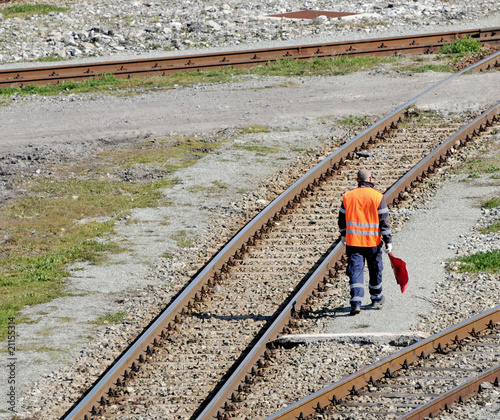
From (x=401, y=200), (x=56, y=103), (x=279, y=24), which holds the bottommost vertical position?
(x=401, y=200)

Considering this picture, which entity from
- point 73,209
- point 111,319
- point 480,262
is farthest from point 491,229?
point 73,209

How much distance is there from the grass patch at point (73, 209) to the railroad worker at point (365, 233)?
10.6 feet

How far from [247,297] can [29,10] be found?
851 inches

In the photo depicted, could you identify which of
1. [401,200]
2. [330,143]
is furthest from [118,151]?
[401,200]

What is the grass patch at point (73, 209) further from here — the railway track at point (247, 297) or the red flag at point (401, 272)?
the red flag at point (401, 272)

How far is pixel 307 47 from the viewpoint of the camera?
Answer: 23.1 metres

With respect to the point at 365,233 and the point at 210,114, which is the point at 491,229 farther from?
the point at 210,114

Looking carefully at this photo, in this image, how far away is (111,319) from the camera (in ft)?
33.5

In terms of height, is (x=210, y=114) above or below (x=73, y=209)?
above

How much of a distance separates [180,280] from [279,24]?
17224 millimetres

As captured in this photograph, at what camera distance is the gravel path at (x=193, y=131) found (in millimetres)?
9867

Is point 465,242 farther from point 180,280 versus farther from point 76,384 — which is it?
point 76,384

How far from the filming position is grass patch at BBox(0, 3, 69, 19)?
29078 mm

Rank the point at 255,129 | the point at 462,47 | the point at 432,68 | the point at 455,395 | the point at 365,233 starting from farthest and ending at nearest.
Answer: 1. the point at 462,47
2. the point at 432,68
3. the point at 255,129
4. the point at 365,233
5. the point at 455,395
